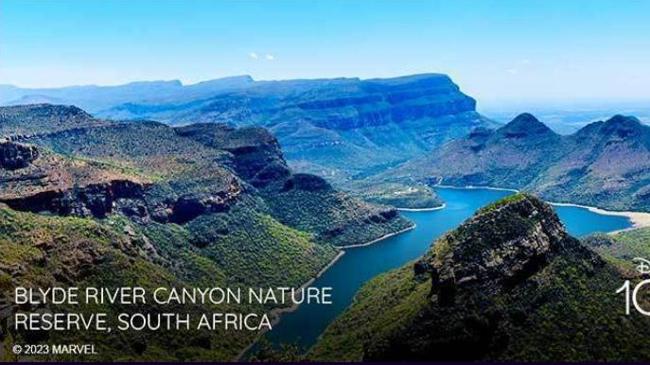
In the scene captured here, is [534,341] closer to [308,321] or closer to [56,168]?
[308,321]

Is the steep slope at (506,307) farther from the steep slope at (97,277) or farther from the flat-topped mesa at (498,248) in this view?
the steep slope at (97,277)

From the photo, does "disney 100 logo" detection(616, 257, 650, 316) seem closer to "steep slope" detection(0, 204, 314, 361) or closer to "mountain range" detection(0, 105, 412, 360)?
"steep slope" detection(0, 204, 314, 361)

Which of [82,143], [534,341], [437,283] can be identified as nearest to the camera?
[534,341]

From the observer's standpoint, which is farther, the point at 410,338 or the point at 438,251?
the point at 438,251

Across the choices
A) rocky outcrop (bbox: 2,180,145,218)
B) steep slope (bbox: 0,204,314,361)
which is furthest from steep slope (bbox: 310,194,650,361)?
rocky outcrop (bbox: 2,180,145,218)

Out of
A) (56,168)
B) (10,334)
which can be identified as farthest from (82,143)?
(10,334)
